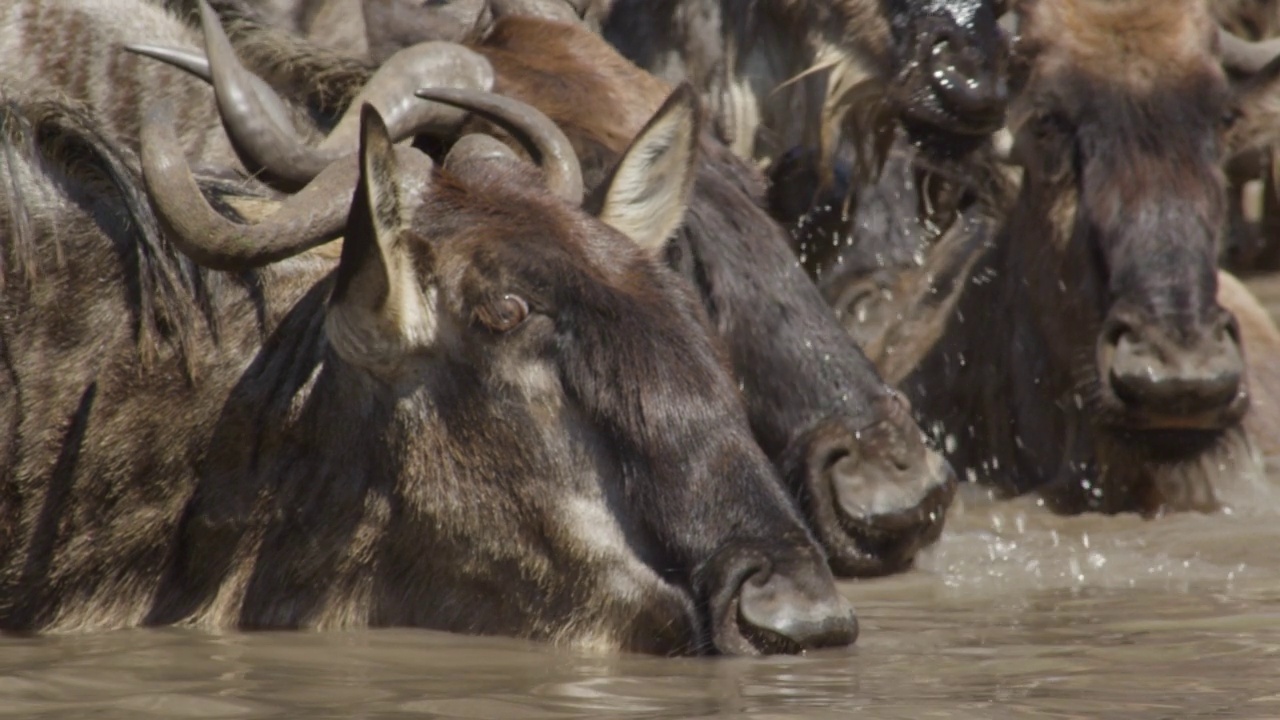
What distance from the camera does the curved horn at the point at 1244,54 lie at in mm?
9094

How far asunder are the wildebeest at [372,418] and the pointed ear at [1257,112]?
3.84 meters

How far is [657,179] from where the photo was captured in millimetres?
5945

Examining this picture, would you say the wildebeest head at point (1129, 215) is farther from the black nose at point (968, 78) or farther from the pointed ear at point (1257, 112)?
the black nose at point (968, 78)

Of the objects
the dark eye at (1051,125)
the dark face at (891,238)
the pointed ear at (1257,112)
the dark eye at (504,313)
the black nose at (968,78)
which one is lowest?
the dark face at (891,238)

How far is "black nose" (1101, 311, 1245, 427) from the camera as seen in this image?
769 centimetres

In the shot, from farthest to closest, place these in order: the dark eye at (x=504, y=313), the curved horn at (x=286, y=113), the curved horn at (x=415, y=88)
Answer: the curved horn at (x=415, y=88)
the curved horn at (x=286, y=113)
the dark eye at (x=504, y=313)

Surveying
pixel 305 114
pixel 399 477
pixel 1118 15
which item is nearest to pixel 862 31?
pixel 1118 15

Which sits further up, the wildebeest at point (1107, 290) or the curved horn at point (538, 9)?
the curved horn at point (538, 9)

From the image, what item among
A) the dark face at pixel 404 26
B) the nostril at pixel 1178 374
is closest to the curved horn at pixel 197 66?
the dark face at pixel 404 26

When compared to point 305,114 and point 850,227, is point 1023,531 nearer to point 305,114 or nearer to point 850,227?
point 850,227

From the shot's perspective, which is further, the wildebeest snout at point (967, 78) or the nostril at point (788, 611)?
the wildebeest snout at point (967, 78)

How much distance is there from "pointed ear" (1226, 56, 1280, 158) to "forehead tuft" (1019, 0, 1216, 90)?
28cm

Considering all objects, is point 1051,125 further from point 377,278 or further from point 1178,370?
point 377,278

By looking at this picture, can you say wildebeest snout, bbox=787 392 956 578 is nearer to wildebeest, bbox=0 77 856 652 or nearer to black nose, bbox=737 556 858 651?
wildebeest, bbox=0 77 856 652
